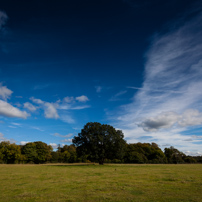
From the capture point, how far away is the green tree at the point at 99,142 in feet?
193

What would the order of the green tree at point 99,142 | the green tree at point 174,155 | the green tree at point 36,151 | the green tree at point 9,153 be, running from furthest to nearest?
1. the green tree at point 174,155
2. the green tree at point 36,151
3. the green tree at point 9,153
4. the green tree at point 99,142

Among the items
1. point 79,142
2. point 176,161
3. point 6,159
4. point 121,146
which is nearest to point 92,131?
point 79,142

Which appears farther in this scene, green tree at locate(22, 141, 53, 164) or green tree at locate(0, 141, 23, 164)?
green tree at locate(22, 141, 53, 164)

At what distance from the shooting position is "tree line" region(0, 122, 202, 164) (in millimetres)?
59562

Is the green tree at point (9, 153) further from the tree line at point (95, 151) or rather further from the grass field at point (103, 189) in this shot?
the grass field at point (103, 189)

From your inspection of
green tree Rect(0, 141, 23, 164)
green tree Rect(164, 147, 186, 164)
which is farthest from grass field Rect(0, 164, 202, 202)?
green tree Rect(164, 147, 186, 164)

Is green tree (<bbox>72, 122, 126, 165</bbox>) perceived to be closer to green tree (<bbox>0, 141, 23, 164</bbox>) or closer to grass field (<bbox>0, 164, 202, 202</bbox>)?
grass field (<bbox>0, 164, 202, 202</bbox>)

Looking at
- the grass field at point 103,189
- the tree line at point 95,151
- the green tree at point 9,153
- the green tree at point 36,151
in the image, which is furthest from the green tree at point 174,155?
the grass field at point 103,189

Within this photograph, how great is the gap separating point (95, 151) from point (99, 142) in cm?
361

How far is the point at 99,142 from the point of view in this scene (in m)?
59.4

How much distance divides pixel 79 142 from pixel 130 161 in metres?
49.2

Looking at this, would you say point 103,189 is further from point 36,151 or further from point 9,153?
point 36,151

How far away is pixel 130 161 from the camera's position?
97250mm

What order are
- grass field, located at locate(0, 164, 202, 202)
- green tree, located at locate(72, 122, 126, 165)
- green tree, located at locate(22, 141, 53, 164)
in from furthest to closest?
1. green tree, located at locate(22, 141, 53, 164)
2. green tree, located at locate(72, 122, 126, 165)
3. grass field, located at locate(0, 164, 202, 202)
